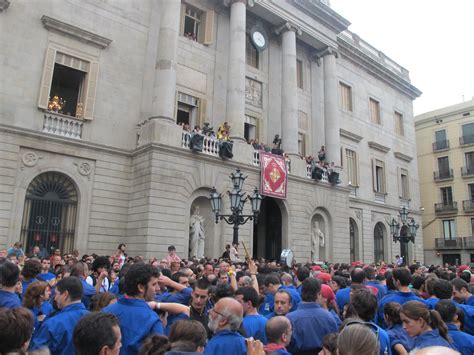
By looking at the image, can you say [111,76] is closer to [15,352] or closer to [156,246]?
[156,246]

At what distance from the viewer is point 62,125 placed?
1686cm

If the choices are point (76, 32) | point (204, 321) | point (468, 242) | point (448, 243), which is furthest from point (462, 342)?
point (448, 243)

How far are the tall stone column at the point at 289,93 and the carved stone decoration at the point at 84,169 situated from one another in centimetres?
1067

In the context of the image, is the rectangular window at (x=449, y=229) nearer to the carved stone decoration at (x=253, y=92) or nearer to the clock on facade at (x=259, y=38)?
the carved stone decoration at (x=253, y=92)

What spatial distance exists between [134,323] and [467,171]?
43.5 m

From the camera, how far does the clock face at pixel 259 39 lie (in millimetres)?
24016

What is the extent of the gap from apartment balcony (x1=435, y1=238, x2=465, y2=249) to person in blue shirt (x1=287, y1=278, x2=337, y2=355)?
3964 cm

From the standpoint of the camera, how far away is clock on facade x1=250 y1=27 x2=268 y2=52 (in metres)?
24.0

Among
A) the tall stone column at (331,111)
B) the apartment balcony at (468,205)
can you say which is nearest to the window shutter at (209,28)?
the tall stone column at (331,111)

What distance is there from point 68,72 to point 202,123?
6617 mm

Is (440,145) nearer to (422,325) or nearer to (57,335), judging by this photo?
(422,325)

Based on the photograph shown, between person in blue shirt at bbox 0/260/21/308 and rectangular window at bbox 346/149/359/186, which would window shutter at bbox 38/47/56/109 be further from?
rectangular window at bbox 346/149/359/186

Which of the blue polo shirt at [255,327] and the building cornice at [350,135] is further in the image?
the building cornice at [350,135]

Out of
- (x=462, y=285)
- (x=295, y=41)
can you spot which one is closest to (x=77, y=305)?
(x=462, y=285)
